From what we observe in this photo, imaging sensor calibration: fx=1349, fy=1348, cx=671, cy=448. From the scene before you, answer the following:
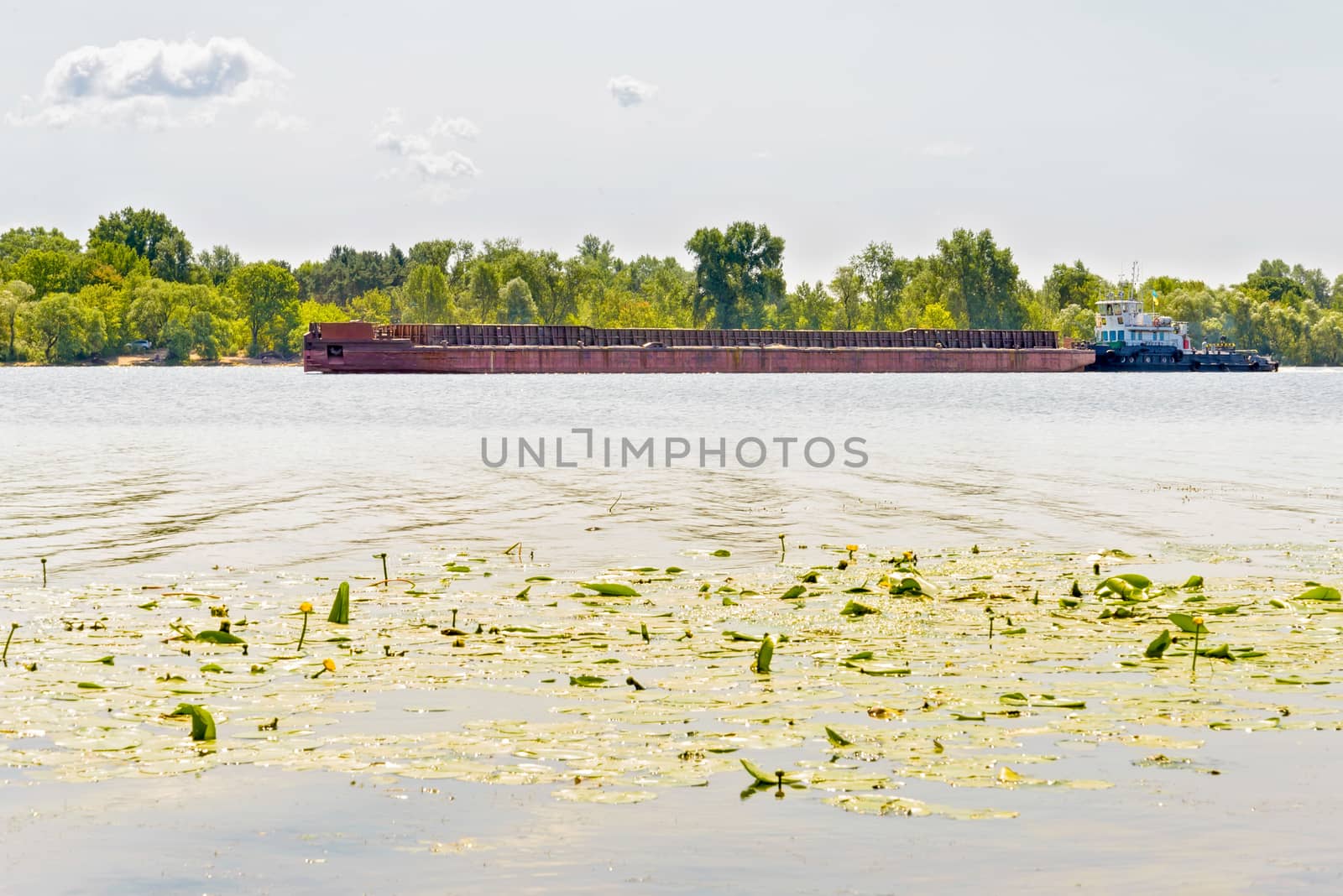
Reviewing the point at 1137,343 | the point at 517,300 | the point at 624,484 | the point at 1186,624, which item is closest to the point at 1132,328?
the point at 1137,343

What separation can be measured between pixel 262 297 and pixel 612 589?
618 feet

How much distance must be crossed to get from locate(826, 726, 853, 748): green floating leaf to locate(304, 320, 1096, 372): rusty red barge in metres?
104

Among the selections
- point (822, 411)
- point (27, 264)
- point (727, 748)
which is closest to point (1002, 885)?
point (727, 748)

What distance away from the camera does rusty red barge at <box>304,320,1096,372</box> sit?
109125 millimetres

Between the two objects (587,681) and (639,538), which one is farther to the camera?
(639,538)

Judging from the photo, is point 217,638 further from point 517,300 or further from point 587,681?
point 517,300

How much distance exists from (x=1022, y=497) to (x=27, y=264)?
7955 inches

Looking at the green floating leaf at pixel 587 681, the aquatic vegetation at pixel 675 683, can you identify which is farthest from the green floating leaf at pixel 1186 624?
the green floating leaf at pixel 587 681

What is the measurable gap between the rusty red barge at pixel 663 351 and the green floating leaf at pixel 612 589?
9844 cm

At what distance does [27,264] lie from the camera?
643 ft

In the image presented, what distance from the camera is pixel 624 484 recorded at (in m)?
24.6

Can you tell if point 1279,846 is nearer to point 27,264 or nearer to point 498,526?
point 498,526

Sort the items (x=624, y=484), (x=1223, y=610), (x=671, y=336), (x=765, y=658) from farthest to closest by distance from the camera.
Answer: (x=671, y=336) < (x=624, y=484) < (x=1223, y=610) < (x=765, y=658)

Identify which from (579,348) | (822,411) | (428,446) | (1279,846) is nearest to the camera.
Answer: (1279,846)
